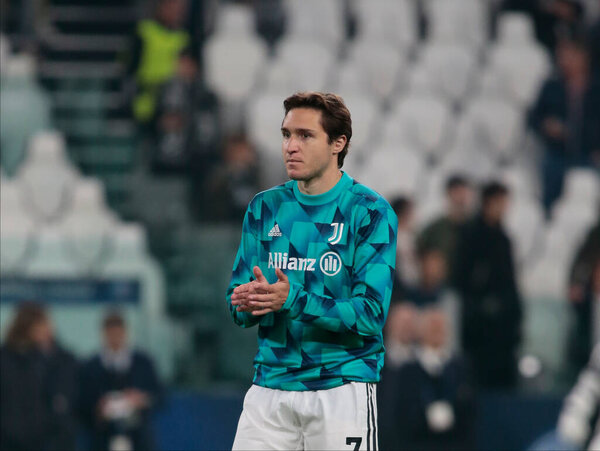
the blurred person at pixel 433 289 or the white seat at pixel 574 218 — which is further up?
the white seat at pixel 574 218

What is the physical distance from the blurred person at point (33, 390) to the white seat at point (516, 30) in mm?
5670

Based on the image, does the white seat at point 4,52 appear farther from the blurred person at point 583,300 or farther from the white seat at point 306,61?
the blurred person at point 583,300

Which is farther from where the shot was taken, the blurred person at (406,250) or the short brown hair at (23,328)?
the blurred person at (406,250)

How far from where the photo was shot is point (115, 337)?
870 cm

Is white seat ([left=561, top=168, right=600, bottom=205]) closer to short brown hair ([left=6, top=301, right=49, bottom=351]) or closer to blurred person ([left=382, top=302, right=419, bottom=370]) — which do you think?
blurred person ([left=382, top=302, right=419, bottom=370])

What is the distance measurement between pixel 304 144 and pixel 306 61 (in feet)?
24.6

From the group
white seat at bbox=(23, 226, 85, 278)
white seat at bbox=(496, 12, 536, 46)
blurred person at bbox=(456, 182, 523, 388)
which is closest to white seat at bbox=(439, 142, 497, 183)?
blurred person at bbox=(456, 182, 523, 388)

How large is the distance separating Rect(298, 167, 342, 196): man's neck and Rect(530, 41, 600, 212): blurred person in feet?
23.4

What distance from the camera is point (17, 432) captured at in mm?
8367

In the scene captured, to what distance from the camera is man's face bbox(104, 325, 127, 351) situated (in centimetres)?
869

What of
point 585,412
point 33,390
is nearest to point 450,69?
point 585,412

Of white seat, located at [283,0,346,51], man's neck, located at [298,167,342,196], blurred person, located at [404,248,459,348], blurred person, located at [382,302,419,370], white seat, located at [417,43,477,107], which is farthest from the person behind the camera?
white seat, located at [283,0,346,51]

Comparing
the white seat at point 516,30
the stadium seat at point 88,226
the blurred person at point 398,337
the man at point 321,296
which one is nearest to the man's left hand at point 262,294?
the man at point 321,296

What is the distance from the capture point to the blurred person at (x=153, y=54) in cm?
1021
